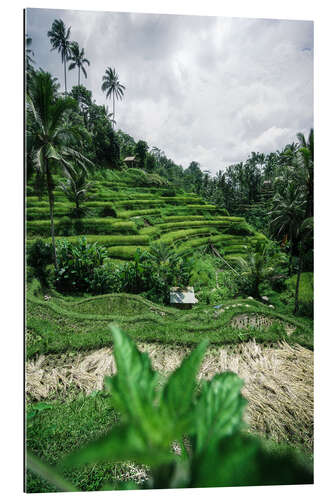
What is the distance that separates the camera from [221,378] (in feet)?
1.53

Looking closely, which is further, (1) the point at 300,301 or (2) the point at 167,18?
(1) the point at 300,301

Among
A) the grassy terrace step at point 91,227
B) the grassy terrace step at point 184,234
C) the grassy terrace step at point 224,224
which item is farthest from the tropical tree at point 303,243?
the grassy terrace step at point 91,227

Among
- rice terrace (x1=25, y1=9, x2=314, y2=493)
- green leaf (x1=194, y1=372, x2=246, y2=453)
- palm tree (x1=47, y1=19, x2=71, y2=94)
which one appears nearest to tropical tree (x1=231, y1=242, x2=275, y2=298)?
rice terrace (x1=25, y1=9, x2=314, y2=493)

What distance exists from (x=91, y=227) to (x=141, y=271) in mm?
717

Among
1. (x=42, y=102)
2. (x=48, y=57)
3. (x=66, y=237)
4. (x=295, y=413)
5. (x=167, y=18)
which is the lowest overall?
(x=295, y=413)

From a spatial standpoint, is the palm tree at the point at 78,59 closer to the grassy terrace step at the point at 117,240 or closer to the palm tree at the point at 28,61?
the palm tree at the point at 28,61

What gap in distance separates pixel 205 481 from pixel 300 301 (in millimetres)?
2648

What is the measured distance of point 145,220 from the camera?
3584mm

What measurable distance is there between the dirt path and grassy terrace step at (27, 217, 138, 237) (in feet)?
3.30

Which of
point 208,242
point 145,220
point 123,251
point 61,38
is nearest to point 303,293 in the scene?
point 208,242

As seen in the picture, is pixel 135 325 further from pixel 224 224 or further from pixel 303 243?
pixel 303 243

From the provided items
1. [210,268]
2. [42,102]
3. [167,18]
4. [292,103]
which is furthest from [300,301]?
[42,102]

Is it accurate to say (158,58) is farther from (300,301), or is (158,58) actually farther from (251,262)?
(300,301)

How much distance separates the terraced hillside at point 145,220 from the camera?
2871mm
